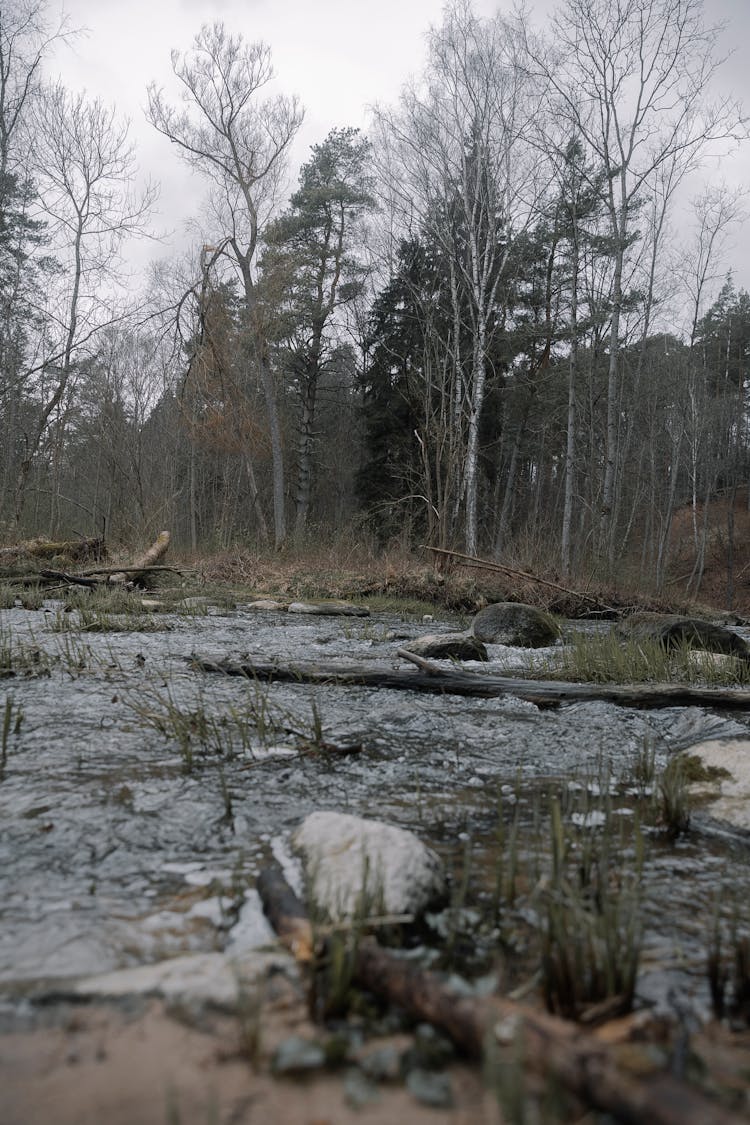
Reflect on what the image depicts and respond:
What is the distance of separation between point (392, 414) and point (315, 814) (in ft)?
77.1

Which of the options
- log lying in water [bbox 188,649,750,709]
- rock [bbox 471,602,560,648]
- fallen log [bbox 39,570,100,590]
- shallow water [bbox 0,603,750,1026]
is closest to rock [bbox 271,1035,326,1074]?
shallow water [bbox 0,603,750,1026]

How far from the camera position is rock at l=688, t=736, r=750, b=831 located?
7.27 feet

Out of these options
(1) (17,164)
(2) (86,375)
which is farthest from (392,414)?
(1) (17,164)

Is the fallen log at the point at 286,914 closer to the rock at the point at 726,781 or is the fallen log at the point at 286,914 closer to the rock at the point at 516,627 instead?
the rock at the point at 726,781

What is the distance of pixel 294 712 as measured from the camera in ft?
11.4

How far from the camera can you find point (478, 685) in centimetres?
407

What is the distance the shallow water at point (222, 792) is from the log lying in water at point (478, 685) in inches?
3.8

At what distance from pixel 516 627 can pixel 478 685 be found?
3353 millimetres

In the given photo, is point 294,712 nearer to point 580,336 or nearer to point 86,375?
point 86,375

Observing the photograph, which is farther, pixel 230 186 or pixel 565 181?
pixel 230 186

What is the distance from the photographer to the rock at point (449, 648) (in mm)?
5672

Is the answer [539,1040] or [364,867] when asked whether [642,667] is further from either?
[539,1040]

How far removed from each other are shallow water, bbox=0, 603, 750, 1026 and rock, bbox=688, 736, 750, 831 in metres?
0.20

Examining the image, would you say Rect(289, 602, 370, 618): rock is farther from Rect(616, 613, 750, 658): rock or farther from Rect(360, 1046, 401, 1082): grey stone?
Rect(360, 1046, 401, 1082): grey stone
